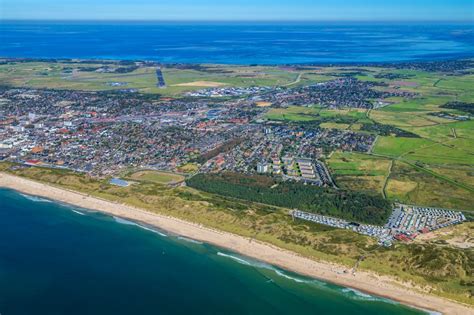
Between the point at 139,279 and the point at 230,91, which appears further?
the point at 230,91

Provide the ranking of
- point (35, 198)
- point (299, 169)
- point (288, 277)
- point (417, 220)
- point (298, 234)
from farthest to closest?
point (299, 169) < point (35, 198) < point (417, 220) < point (298, 234) < point (288, 277)

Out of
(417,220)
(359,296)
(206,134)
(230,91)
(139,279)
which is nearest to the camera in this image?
(359,296)

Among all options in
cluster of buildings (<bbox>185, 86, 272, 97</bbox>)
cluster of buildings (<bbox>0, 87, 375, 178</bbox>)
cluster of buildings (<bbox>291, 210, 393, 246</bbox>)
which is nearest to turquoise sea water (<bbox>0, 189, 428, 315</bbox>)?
cluster of buildings (<bbox>291, 210, 393, 246</bbox>)

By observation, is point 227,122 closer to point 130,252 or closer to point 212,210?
point 212,210

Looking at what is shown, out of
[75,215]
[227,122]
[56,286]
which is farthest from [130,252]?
[227,122]

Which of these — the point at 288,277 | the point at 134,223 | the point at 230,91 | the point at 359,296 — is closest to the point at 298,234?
the point at 288,277

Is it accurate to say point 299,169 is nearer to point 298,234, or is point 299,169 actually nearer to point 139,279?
point 298,234

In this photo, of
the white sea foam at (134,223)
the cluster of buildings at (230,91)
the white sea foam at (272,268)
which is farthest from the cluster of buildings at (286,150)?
the cluster of buildings at (230,91)

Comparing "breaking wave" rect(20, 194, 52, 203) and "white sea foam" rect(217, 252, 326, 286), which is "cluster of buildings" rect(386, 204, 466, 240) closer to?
"white sea foam" rect(217, 252, 326, 286)
